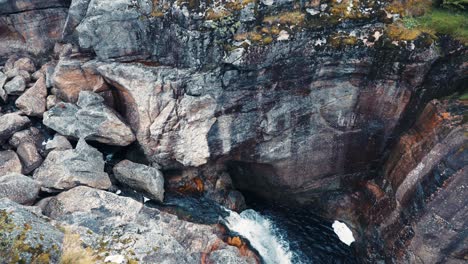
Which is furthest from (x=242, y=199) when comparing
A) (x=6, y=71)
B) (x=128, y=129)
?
(x=6, y=71)

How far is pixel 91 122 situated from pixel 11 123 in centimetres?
527

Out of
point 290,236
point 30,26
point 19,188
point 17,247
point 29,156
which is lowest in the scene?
point 290,236

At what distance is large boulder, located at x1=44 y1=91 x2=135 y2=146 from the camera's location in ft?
68.3

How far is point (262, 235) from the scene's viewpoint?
21438 mm

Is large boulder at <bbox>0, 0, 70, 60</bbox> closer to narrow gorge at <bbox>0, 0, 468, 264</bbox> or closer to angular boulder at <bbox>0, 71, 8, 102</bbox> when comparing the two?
narrow gorge at <bbox>0, 0, 468, 264</bbox>

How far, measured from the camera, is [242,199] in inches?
921

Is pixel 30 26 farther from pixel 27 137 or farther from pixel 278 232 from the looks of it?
pixel 278 232

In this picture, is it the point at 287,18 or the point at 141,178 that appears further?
the point at 141,178

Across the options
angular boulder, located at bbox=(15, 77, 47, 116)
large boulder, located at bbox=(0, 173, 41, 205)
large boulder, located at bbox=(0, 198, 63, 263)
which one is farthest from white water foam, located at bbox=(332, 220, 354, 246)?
angular boulder, located at bbox=(15, 77, 47, 116)

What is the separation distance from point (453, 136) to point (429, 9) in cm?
732

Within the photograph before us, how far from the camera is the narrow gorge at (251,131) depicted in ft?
55.6

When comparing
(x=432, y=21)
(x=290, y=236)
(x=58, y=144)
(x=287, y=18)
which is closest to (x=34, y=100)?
(x=58, y=144)

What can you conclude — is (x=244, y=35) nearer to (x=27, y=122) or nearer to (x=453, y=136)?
(x=453, y=136)

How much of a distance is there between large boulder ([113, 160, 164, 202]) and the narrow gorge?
0.10 metres
